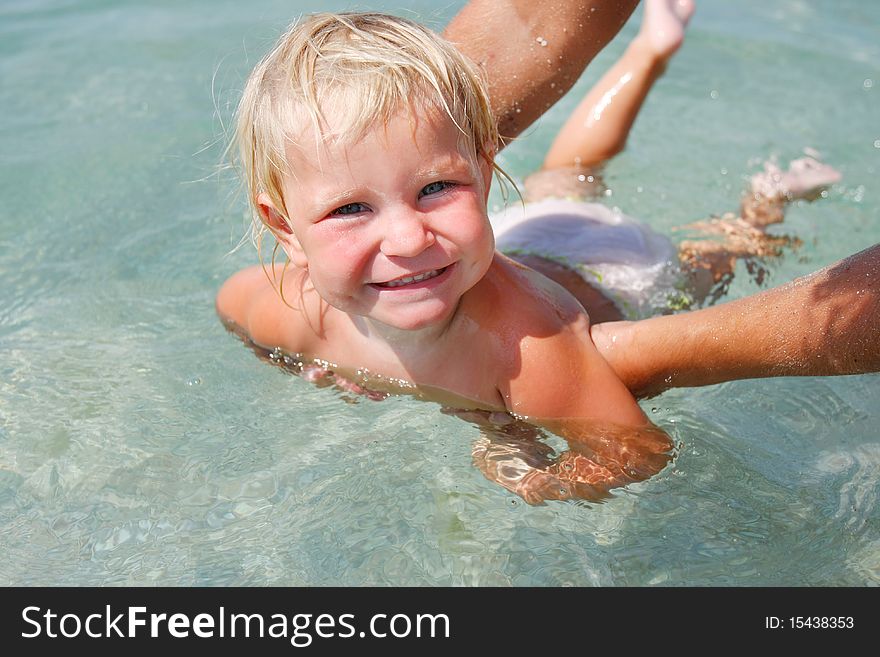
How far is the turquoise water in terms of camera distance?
2566 millimetres

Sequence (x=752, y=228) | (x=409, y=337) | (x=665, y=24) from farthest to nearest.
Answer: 1. (x=665, y=24)
2. (x=752, y=228)
3. (x=409, y=337)

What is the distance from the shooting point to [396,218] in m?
2.43

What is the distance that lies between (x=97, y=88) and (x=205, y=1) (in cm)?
138

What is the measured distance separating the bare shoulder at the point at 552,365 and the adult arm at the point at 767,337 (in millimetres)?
89

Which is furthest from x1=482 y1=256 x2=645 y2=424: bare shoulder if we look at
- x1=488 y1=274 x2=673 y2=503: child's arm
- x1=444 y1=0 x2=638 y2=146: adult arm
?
x1=444 y1=0 x2=638 y2=146: adult arm

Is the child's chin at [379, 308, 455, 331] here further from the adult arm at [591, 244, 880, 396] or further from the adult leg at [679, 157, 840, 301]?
the adult leg at [679, 157, 840, 301]

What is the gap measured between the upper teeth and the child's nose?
0.13 metres

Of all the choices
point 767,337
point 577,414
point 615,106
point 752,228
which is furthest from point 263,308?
point 752,228

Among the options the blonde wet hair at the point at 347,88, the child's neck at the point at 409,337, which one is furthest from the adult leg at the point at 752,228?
the blonde wet hair at the point at 347,88

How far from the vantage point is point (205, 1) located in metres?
6.47

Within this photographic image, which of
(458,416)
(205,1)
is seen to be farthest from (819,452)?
(205,1)

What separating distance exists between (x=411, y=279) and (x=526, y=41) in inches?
39.9

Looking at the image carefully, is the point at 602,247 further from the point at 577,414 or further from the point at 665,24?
the point at 665,24
